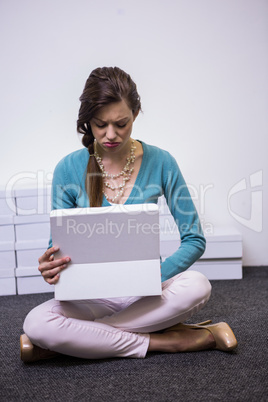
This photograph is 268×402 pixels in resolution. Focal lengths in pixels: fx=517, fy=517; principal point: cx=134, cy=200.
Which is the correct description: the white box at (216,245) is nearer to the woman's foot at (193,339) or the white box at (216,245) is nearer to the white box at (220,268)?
the white box at (220,268)

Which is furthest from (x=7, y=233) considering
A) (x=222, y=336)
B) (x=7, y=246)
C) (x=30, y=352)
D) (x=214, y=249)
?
(x=222, y=336)

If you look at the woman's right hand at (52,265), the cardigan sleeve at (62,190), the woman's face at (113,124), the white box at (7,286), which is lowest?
the white box at (7,286)

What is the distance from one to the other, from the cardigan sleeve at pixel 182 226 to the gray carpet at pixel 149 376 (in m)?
0.26

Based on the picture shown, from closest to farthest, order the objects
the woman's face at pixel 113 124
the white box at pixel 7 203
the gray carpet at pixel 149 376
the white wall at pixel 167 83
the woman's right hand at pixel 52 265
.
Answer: the gray carpet at pixel 149 376, the woman's right hand at pixel 52 265, the woman's face at pixel 113 124, the white box at pixel 7 203, the white wall at pixel 167 83

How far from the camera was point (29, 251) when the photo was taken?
2.51m

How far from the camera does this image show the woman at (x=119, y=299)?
141 centimetres

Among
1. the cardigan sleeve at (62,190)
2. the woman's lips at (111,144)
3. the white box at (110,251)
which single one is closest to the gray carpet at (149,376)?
the white box at (110,251)

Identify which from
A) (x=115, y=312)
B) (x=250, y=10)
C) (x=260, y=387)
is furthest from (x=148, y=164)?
(x=250, y=10)

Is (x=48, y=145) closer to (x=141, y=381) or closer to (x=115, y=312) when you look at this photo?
(x=115, y=312)

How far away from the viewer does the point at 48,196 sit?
2.50m

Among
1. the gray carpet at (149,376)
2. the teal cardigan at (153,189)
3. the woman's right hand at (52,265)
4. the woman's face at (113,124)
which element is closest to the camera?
the gray carpet at (149,376)

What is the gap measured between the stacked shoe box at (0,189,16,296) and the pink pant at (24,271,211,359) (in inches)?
43.6

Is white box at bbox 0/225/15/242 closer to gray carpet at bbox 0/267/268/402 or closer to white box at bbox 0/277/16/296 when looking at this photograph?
white box at bbox 0/277/16/296

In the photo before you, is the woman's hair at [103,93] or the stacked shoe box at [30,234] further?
the stacked shoe box at [30,234]
